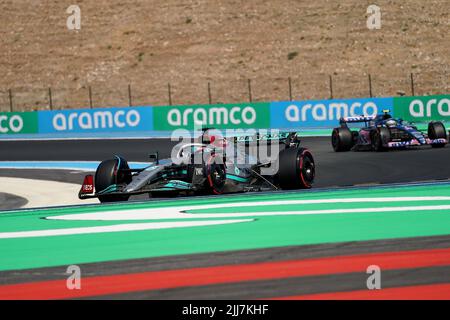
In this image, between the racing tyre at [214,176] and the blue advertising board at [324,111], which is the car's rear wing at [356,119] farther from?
the blue advertising board at [324,111]

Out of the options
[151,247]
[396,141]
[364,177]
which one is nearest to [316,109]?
[396,141]

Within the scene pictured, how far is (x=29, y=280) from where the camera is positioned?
7797 millimetres

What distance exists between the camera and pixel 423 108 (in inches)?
1325

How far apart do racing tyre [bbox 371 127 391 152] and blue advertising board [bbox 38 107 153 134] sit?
49.0 ft

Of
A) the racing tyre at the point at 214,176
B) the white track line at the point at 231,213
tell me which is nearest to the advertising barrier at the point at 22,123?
the racing tyre at the point at 214,176

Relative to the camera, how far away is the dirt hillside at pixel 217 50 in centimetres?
5159

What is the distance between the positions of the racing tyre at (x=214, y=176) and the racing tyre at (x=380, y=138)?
30.9 feet

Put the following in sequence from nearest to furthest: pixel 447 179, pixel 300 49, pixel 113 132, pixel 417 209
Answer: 1. pixel 417 209
2. pixel 447 179
3. pixel 113 132
4. pixel 300 49

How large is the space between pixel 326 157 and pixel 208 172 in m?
8.84

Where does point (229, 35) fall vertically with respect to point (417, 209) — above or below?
above

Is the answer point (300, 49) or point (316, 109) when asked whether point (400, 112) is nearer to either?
point (316, 109)

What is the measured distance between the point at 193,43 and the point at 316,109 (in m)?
23.8

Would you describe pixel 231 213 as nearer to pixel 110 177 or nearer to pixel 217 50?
pixel 110 177

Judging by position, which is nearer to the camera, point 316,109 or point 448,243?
point 448,243
